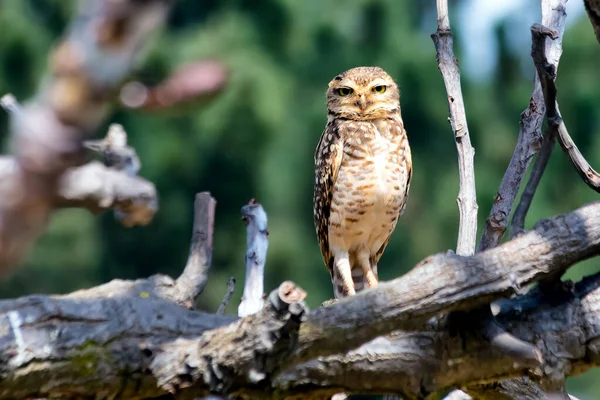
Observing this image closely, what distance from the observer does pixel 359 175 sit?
171 inches

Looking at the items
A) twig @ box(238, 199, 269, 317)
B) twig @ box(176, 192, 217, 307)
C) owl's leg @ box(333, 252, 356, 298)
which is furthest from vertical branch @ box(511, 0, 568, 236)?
owl's leg @ box(333, 252, 356, 298)

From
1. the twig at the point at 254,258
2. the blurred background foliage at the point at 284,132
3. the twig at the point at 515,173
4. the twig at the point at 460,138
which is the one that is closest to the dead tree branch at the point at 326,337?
the twig at the point at 515,173

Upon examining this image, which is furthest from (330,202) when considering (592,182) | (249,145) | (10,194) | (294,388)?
(249,145)

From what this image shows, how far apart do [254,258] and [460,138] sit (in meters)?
0.85

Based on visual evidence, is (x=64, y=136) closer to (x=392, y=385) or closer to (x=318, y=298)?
(x=392, y=385)

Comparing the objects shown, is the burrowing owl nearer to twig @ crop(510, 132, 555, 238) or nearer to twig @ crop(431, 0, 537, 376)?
twig @ crop(431, 0, 537, 376)

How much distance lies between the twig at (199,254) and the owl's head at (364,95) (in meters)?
1.55

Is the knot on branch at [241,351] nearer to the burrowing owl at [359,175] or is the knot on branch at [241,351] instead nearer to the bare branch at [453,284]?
the bare branch at [453,284]

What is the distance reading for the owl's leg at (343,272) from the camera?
436 cm

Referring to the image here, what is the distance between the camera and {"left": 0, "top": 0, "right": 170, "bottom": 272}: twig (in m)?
0.58

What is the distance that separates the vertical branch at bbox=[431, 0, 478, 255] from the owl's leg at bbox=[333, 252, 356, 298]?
1.45 metres

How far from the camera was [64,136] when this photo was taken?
598mm

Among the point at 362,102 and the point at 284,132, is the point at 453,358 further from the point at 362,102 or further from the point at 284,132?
the point at 284,132

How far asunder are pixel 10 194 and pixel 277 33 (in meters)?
11.9
